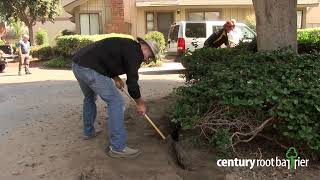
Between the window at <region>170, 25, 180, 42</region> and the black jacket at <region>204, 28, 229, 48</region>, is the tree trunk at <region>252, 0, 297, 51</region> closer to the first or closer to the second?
the black jacket at <region>204, 28, 229, 48</region>

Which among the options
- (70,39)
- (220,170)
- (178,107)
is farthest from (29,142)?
(70,39)

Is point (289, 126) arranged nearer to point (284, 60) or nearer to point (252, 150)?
point (252, 150)

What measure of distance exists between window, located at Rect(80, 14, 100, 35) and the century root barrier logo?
2322cm

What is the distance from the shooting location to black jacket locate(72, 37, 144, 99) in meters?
5.74

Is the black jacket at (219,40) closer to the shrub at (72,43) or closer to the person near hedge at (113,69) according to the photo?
the person near hedge at (113,69)

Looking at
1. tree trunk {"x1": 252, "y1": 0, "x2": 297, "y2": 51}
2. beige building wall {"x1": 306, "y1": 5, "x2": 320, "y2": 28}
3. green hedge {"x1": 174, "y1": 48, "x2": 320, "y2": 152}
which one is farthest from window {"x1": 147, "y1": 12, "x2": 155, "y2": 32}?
green hedge {"x1": 174, "y1": 48, "x2": 320, "y2": 152}

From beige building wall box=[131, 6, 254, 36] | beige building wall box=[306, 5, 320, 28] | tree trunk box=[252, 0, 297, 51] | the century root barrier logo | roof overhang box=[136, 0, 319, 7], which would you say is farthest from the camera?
beige building wall box=[306, 5, 320, 28]

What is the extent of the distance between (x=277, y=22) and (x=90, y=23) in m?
22.0

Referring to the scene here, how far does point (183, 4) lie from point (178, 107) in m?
22.7

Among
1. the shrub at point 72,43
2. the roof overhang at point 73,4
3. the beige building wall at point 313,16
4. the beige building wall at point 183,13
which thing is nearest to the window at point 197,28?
the shrub at point 72,43

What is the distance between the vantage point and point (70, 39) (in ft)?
71.3

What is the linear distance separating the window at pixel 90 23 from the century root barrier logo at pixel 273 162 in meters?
23.2

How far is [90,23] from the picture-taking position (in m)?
27.9

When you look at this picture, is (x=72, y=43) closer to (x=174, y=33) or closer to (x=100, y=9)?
(x=174, y=33)
